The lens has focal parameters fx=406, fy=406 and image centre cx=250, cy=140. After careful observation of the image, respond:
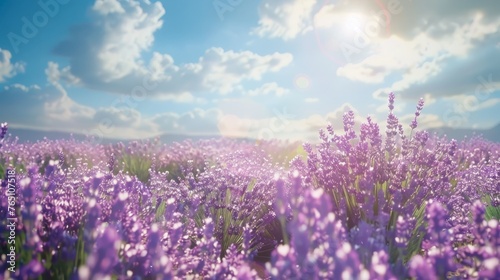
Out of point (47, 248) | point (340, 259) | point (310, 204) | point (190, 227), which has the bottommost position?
point (190, 227)

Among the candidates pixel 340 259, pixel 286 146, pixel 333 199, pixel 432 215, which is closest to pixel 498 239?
pixel 432 215

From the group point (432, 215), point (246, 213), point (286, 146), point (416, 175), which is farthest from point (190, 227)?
point (286, 146)

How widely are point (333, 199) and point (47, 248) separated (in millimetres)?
2650

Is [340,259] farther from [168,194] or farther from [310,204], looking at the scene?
[168,194]

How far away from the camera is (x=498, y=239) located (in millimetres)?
1796

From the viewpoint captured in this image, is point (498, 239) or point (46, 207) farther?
point (46, 207)

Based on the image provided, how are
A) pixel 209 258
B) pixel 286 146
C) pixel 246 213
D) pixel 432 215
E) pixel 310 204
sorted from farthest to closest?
pixel 286 146 → pixel 246 213 → pixel 209 258 → pixel 432 215 → pixel 310 204

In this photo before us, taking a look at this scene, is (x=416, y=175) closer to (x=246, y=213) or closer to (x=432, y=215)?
(x=246, y=213)

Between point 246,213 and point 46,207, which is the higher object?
point 46,207

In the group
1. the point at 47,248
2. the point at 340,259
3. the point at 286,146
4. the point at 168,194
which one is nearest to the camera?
the point at 340,259

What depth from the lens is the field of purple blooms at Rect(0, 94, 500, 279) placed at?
65.8 inches

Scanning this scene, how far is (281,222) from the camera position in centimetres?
200

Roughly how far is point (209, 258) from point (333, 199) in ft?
5.95

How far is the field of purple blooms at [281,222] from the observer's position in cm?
167
